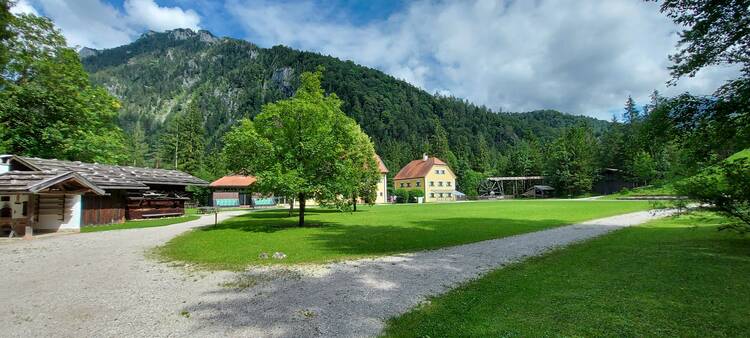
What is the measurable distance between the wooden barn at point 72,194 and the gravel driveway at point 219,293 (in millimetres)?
7924

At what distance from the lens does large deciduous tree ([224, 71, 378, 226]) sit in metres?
18.7

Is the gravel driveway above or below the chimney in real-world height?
below

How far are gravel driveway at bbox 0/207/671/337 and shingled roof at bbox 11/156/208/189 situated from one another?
12.0 meters

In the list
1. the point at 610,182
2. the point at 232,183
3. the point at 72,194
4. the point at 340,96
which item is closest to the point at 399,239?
the point at 72,194

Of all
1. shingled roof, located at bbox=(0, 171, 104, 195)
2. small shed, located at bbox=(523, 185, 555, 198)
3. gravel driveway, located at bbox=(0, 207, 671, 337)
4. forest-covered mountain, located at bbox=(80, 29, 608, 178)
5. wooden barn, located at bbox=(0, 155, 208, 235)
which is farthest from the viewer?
forest-covered mountain, located at bbox=(80, 29, 608, 178)

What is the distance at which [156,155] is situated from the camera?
240 feet

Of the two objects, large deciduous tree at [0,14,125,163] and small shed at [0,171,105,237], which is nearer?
small shed at [0,171,105,237]

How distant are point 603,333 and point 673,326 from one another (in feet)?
3.61

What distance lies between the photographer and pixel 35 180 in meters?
17.8

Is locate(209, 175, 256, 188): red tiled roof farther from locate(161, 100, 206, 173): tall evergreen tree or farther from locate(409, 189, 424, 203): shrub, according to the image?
locate(409, 189, 424, 203): shrub

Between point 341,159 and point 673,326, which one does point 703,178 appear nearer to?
point 673,326

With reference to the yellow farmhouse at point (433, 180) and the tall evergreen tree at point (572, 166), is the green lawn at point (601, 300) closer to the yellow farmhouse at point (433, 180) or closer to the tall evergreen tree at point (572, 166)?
the yellow farmhouse at point (433, 180)

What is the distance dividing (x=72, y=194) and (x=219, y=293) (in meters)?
18.7

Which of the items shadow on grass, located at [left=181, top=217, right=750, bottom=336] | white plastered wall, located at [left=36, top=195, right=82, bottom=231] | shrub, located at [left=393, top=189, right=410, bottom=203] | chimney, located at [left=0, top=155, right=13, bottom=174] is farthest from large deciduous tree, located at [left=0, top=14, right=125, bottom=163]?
shrub, located at [left=393, top=189, right=410, bottom=203]
